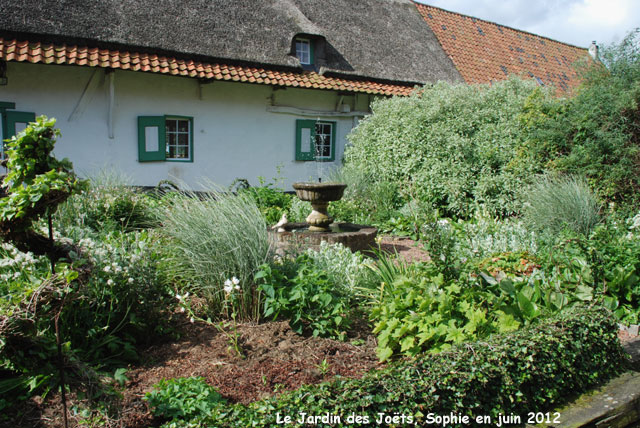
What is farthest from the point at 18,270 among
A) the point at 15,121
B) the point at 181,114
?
the point at 181,114

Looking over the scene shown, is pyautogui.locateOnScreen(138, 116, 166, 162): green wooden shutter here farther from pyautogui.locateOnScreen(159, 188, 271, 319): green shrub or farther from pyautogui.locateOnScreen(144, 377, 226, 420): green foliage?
pyautogui.locateOnScreen(144, 377, 226, 420): green foliage

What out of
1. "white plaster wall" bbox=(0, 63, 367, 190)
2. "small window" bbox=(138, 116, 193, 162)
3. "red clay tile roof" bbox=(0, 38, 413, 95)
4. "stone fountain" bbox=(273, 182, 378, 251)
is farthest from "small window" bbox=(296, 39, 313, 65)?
"stone fountain" bbox=(273, 182, 378, 251)

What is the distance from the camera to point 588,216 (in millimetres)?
6203

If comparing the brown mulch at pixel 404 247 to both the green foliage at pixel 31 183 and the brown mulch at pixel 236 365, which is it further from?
the green foliage at pixel 31 183

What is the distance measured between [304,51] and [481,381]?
11.2 m

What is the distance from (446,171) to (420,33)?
828cm

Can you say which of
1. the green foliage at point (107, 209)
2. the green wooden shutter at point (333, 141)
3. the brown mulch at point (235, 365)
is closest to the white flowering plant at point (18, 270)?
the brown mulch at point (235, 365)

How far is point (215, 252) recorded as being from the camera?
13.0 feet

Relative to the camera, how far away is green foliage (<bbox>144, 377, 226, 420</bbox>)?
247 cm

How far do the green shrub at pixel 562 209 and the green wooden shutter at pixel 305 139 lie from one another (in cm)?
662

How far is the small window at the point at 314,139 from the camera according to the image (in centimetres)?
1237

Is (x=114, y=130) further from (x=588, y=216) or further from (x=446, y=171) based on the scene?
(x=588, y=216)

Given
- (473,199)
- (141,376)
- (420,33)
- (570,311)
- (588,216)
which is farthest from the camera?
(420,33)

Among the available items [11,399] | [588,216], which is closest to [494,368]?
[11,399]
